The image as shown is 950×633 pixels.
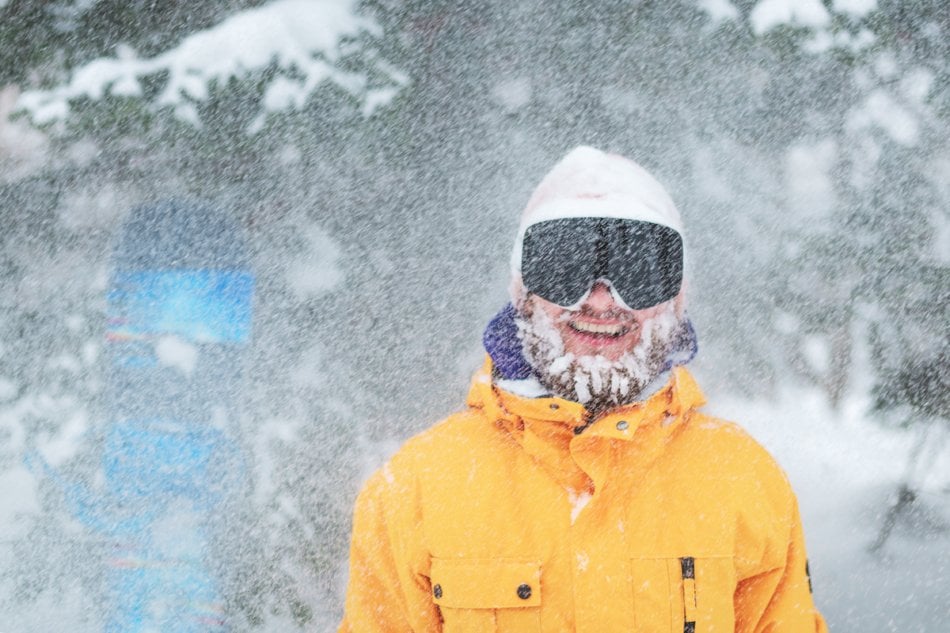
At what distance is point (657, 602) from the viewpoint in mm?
1331

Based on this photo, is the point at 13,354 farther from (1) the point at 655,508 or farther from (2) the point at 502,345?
(1) the point at 655,508

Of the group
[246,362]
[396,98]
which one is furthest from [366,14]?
[246,362]

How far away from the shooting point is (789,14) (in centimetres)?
304

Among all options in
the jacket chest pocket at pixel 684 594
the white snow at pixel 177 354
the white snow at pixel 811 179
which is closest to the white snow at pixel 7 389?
the white snow at pixel 177 354

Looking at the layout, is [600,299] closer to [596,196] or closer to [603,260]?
[603,260]

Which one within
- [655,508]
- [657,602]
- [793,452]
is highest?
[655,508]

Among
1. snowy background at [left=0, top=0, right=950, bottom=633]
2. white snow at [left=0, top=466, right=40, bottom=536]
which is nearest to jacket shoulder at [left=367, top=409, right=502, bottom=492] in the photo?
snowy background at [left=0, top=0, right=950, bottom=633]

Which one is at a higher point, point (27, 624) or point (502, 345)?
point (502, 345)

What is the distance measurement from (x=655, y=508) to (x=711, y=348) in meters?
2.14

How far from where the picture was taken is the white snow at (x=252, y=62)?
298cm

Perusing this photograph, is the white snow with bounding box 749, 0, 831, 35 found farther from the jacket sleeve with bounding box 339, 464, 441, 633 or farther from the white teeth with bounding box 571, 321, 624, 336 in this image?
the jacket sleeve with bounding box 339, 464, 441, 633

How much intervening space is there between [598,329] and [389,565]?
71cm

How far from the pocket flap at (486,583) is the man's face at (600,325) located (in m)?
0.47

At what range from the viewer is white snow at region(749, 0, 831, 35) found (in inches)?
119
